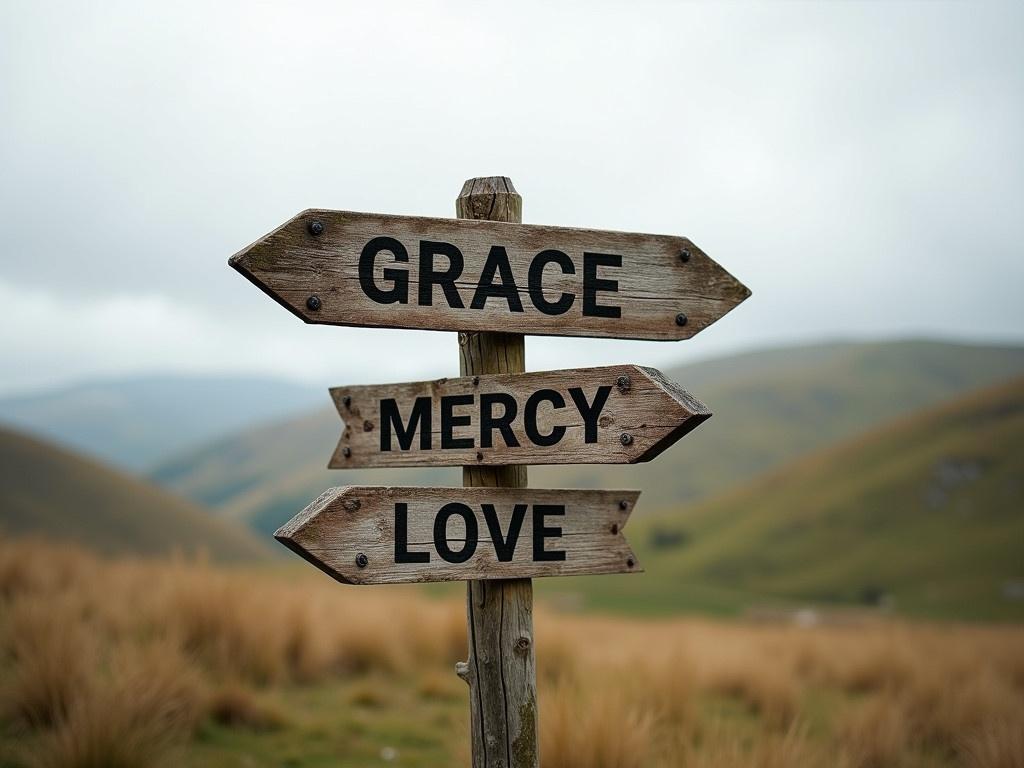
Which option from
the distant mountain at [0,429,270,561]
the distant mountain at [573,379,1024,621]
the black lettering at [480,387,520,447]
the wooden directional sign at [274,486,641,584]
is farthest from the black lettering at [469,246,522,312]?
the distant mountain at [573,379,1024,621]

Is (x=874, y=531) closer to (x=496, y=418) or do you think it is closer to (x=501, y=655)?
(x=501, y=655)

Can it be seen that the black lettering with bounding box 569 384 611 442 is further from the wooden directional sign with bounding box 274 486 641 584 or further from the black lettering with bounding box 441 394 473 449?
the black lettering with bounding box 441 394 473 449

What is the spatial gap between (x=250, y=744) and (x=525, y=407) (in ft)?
10.1

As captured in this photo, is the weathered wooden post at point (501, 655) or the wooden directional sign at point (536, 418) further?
the weathered wooden post at point (501, 655)

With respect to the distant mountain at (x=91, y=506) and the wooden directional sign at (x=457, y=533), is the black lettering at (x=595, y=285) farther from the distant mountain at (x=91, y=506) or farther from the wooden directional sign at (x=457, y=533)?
the distant mountain at (x=91, y=506)

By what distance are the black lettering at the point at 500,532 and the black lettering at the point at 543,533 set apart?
0.24 ft

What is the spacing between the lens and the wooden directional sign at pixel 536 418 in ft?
9.13

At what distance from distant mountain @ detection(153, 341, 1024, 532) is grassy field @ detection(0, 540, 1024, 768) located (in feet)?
259

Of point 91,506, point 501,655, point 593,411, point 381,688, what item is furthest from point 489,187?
point 91,506

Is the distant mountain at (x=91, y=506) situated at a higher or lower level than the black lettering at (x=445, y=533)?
higher

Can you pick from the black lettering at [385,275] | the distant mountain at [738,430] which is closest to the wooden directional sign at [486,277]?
the black lettering at [385,275]

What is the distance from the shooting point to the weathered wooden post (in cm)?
298

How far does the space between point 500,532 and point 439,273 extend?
949mm

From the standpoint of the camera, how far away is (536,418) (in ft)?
9.52
